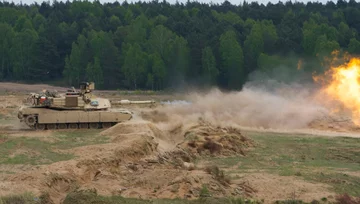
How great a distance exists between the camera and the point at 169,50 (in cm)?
8744

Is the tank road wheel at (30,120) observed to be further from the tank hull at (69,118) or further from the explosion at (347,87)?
the explosion at (347,87)

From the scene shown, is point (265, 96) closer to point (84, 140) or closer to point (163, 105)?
point (163, 105)

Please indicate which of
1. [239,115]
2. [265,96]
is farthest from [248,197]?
[265,96]

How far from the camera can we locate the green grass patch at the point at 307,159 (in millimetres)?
26922

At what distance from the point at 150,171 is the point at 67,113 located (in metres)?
Answer: 15.9

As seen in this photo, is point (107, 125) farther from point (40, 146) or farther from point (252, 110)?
point (252, 110)

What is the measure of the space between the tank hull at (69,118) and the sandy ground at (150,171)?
1.10m

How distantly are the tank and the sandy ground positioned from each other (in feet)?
4.41

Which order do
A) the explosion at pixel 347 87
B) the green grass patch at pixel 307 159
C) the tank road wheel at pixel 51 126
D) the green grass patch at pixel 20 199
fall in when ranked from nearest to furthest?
the green grass patch at pixel 20 199 → the green grass patch at pixel 307 159 → the tank road wheel at pixel 51 126 → the explosion at pixel 347 87

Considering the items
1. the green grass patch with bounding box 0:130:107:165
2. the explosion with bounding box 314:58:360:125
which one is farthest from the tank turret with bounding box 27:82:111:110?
the explosion with bounding box 314:58:360:125

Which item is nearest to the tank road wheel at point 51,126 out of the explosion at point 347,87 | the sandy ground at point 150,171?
the sandy ground at point 150,171

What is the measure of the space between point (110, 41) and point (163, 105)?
1713 inches

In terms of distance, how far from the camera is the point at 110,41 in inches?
3605

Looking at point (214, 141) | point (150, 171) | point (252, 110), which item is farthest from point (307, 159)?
point (252, 110)
